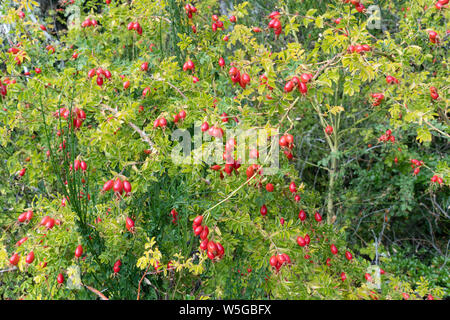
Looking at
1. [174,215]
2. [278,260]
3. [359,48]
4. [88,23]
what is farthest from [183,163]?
[88,23]

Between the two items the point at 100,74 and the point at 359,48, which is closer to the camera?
the point at 359,48

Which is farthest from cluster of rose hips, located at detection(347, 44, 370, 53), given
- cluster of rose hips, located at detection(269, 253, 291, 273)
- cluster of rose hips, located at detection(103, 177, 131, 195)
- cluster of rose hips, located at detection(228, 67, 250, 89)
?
cluster of rose hips, located at detection(103, 177, 131, 195)

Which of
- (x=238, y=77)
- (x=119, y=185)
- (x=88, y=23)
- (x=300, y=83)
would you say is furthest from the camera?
(x=88, y=23)

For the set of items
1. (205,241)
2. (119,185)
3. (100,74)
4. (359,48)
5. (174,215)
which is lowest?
(174,215)

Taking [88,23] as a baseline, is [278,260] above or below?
below

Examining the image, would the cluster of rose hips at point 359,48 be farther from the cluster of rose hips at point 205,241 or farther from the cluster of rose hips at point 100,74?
the cluster of rose hips at point 100,74

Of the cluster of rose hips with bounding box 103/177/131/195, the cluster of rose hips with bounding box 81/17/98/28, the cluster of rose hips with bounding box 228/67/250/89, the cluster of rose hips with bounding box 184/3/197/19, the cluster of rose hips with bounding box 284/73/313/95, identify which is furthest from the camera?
the cluster of rose hips with bounding box 81/17/98/28

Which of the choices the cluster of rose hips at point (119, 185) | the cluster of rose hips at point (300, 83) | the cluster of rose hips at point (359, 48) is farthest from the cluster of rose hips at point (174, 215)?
the cluster of rose hips at point (359, 48)

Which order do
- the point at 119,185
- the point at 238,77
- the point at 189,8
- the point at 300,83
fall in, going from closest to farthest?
1. the point at 300,83
2. the point at 119,185
3. the point at 238,77
4. the point at 189,8

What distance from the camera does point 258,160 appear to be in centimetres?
131

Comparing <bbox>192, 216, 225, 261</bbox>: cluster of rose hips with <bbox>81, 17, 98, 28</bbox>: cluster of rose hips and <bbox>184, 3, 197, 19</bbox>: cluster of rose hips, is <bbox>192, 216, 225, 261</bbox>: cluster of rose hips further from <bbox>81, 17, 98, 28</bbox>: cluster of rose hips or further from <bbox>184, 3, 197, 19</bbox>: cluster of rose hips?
<bbox>81, 17, 98, 28</bbox>: cluster of rose hips

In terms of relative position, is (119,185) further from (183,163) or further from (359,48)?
(359,48)

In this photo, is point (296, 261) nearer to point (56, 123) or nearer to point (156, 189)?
point (156, 189)
